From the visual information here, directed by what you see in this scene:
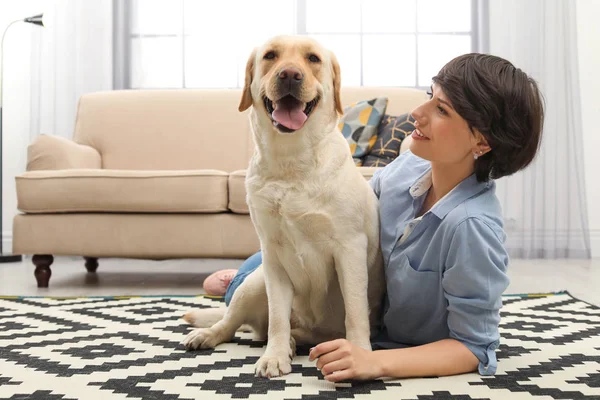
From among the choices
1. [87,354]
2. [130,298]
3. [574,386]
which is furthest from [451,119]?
[130,298]

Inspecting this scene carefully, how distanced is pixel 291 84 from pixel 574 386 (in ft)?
2.81

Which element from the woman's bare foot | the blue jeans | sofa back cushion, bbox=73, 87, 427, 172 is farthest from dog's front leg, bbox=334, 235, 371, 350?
sofa back cushion, bbox=73, 87, 427, 172

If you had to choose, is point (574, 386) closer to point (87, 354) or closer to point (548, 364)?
point (548, 364)

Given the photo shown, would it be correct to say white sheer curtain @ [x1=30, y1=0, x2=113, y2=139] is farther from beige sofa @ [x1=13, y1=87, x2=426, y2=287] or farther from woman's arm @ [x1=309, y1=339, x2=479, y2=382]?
woman's arm @ [x1=309, y1=339, x2=479, y2=382]

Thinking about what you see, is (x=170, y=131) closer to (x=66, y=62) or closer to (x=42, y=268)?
(x=42, y=268)

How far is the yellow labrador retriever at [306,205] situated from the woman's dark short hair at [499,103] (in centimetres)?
30

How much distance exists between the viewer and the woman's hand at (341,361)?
1.28 metres

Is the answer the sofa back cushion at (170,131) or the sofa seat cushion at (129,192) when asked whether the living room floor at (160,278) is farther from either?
the sofa back cushion at (170,131)

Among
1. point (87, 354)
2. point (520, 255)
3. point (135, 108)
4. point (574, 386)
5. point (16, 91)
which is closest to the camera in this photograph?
point (574, 386)

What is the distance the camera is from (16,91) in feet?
15.8

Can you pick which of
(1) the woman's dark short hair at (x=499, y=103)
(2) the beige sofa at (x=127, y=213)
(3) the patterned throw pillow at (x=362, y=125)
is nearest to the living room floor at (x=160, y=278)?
(2) the beige sofa at (x=127, y=213)

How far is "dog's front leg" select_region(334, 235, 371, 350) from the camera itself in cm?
145

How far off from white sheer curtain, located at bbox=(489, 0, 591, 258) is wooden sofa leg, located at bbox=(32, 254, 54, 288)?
2.96m

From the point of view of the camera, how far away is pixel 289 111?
4.94 ft
